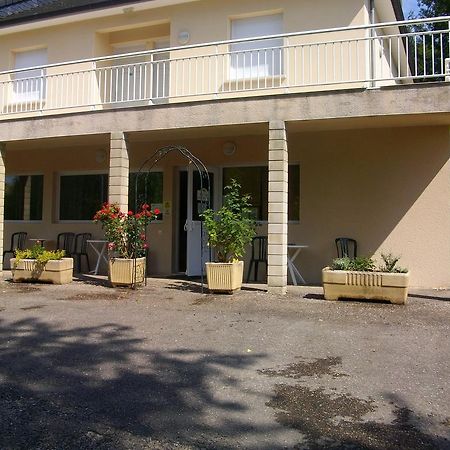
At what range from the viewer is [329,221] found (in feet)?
35.0

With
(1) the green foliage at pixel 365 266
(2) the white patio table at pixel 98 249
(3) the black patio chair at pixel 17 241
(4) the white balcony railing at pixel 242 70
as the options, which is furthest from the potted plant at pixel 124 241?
(3) the black patio chair at pixel 17 241

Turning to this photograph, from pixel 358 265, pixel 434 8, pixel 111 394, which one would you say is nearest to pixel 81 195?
pixel 358 265

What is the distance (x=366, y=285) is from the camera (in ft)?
26.7

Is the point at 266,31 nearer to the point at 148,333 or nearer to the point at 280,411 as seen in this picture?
the point at 148,333

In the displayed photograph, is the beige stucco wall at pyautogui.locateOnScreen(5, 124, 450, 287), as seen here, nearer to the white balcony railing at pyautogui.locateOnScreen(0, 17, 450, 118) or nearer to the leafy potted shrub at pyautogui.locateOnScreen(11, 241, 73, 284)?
the white balcony railing at pyautogui.locateOnScreen(0, 17, 450, 118)

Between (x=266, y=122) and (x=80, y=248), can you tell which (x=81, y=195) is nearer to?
(x=80, y=248)

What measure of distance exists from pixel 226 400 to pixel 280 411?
1.51 feet

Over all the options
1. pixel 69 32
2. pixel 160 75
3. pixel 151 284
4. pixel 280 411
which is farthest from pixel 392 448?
pixel 69 32

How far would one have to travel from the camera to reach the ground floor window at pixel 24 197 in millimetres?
13898

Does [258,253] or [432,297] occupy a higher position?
[258,253]

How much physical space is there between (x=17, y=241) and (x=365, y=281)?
986 cm

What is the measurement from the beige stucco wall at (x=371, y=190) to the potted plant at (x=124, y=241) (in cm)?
209

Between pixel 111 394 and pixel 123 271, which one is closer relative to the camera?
pixel 111 394

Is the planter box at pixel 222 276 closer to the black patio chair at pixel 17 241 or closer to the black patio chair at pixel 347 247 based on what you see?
the black patio chair at pixel 347 247
